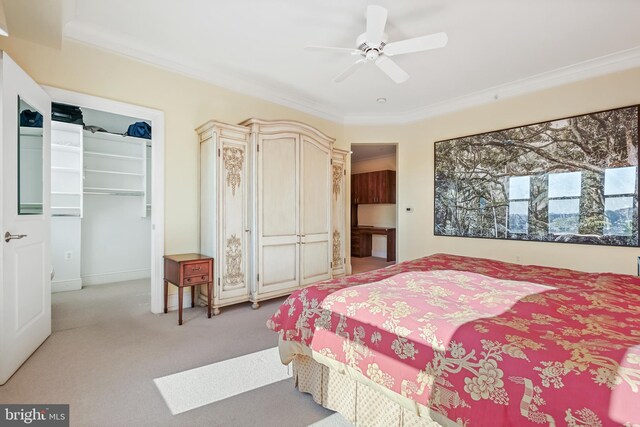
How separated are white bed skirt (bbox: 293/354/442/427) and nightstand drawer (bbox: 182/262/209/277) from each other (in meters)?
1.63

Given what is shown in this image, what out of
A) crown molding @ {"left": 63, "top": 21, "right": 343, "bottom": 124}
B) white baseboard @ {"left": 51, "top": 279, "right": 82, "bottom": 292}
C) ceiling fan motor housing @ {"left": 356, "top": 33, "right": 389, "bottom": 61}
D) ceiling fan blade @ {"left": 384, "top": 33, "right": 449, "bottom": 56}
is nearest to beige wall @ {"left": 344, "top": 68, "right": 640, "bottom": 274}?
crown molding @ {"left": 63, "top": 21, "right": 343, "bottom": 124}

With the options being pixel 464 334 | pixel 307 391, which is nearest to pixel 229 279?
pixel 307 391

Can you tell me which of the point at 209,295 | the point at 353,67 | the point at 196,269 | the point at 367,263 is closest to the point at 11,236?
the point at 196,269

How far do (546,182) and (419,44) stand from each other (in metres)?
2.59

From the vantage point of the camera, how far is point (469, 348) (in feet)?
3.49

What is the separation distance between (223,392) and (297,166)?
2.64 metres

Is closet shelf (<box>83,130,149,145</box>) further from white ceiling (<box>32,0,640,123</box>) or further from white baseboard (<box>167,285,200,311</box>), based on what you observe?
white baseboard (<box>167,285,200,311</box>)

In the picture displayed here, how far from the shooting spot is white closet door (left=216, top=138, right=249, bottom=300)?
3287 mm

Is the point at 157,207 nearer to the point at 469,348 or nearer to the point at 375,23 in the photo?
the point at 375,23

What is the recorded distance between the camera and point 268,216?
3580 mm

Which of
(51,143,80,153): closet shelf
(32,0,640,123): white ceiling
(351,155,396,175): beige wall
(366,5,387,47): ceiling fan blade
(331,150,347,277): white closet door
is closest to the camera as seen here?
(366,5,387,47): ceiling fan blade

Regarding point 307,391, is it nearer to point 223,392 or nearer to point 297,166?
point 223,392

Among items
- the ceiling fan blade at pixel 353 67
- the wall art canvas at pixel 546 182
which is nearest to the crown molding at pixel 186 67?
the ceiling fan blade at pixel 353 67

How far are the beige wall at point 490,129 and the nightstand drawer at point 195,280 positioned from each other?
343cm
